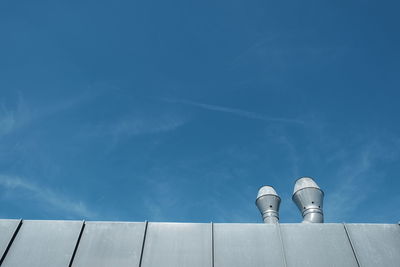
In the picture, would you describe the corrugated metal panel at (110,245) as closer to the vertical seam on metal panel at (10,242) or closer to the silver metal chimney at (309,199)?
the vertical seam on metal panel at (10,242)

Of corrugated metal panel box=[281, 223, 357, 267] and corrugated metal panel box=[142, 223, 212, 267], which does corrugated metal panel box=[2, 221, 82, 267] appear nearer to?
corrugated metal panel box=[142, 223, 212, 267]

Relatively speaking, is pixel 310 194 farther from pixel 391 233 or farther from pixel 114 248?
pixel 114 248

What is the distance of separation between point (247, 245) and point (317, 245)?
2171mm

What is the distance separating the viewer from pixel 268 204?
14.7 metres

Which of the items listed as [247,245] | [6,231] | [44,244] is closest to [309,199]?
[247,245]

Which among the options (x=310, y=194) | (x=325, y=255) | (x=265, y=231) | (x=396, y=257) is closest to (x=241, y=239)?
(x=265, y=231)

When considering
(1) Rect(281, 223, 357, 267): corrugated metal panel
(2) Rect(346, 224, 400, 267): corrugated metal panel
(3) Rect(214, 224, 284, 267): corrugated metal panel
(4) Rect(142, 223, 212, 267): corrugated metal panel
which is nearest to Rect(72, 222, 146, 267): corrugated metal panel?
(4) Rect(142, 223, 212, 267): corrugated metal panel

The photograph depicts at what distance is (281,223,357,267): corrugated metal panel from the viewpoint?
866cm

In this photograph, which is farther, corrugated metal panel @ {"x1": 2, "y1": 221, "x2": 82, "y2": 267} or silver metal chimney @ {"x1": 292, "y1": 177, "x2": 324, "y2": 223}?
silver metal chimney @ {"x1": 292, "y1": 177, "x2": 324, "y2": 223}

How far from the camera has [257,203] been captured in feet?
50.2

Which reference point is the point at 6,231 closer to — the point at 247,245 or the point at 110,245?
the point at 110,245

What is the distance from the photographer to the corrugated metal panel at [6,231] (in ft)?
29.7

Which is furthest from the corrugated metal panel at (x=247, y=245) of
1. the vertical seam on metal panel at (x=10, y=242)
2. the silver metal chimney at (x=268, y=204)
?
the vertical seam on metal panel at (x=10, y=242)

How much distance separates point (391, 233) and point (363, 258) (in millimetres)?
1511
